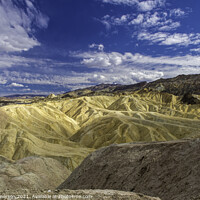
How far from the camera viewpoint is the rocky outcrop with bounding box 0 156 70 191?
19.4 metres

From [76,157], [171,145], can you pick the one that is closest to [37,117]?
[76,157]

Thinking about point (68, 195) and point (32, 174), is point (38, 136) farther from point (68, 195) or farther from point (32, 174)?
point (68, 195)

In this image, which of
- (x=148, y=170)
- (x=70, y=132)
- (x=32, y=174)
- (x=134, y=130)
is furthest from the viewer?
(x=70, y=132)

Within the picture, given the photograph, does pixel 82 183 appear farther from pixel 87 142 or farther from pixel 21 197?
pixel 87 142

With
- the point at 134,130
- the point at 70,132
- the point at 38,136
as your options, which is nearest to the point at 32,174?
the point at 38,136

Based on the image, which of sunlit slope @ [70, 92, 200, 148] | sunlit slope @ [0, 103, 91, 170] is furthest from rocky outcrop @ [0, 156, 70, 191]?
sunlit slope @ [70, 92, 200, 148]

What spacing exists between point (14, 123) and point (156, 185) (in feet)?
177

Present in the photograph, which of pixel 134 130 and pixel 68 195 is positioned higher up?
pixel 68 195

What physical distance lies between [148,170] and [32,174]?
16913mm

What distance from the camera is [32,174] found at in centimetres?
2172

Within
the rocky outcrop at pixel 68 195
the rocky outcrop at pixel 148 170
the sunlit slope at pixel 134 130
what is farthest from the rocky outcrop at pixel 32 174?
the sunlit slope at pixel 134 130

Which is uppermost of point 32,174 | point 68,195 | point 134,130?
point 68,195

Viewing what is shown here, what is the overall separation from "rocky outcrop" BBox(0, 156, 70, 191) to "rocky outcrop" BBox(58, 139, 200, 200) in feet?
24.0

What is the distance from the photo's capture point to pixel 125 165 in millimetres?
13203
